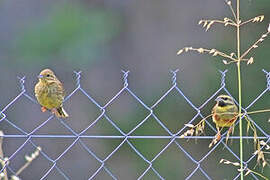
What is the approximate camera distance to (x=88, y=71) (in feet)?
19.1

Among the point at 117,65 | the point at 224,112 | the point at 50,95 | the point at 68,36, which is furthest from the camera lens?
the point at 117,65

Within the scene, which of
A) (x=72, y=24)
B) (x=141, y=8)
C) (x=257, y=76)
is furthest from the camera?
(x=141, y=8)

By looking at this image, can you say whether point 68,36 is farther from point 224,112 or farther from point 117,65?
point 224,112

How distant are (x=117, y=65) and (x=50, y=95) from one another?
2.90m

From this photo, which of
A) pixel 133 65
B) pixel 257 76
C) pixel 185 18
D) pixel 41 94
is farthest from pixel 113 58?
pixel 41 94

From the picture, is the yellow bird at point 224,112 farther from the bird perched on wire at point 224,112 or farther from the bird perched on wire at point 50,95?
the bird perched on wire at point 50,95

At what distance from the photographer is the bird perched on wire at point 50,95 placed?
9.96 feet

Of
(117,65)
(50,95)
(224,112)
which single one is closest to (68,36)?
(117,65)

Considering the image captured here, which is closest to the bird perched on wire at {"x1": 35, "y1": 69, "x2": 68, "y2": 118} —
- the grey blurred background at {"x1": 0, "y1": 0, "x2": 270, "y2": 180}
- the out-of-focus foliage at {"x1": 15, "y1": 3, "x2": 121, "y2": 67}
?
the grey blurred background at {"x1": 0, "y1": 0, "x2": 270, "y2": 180}

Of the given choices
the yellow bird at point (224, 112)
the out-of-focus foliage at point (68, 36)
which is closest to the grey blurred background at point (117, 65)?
the out-of-focus foliage at point (68, 36)

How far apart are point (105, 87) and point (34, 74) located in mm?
515

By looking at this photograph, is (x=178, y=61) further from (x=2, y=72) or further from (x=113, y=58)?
(x=2, y=72)

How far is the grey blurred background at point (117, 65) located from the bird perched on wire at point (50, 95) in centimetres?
207

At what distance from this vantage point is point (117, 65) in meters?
5.95
